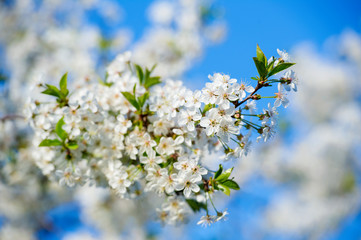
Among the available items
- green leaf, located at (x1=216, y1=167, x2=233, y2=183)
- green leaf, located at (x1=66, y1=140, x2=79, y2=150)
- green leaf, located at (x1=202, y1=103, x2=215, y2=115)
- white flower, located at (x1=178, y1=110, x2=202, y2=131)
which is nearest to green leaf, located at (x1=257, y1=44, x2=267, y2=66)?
green leaf, located at (x1=202, y1=103, x2=215, y2=115)

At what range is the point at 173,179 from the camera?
215cm

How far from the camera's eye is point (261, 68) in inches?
78.3

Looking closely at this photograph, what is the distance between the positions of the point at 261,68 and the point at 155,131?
957 mm

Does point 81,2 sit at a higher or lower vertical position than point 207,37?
higher

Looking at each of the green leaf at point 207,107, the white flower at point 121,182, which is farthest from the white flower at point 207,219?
the green leaf at point 207,107

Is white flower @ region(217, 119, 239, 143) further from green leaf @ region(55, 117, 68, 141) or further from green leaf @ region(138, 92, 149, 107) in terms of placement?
green leaf @ region(55, 117, 68, 141)

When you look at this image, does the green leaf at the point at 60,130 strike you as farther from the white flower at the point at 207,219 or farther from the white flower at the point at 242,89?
the white flower at the point at 242,89

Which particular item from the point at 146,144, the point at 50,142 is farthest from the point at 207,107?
the point at 50,142

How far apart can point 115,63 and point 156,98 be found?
0.75m

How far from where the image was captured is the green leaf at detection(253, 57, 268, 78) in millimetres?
1968

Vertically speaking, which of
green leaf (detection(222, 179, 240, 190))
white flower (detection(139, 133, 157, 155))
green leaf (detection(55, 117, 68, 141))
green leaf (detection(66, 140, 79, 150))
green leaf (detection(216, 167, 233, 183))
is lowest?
green leaf (detection(222, 179, 240, 190))

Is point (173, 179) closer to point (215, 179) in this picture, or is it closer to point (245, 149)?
point (215, 179)

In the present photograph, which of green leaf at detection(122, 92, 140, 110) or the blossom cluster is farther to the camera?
green leaf at detection(122, 92, 140, 110)

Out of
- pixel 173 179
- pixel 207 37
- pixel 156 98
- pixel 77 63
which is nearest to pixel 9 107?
pixel 77 63
